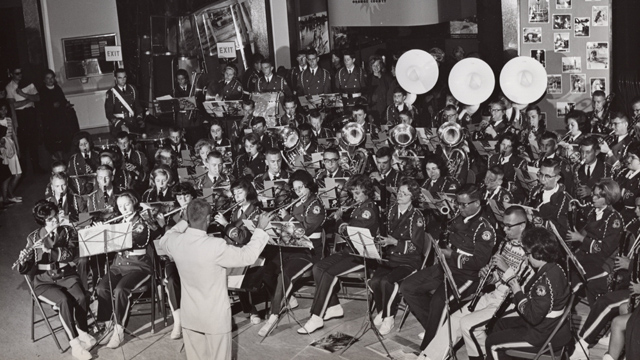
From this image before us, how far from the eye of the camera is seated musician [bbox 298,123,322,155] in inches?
428

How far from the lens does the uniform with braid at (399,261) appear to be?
7.42 metres

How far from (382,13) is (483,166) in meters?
4.79

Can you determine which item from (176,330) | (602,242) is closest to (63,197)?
(176,330)

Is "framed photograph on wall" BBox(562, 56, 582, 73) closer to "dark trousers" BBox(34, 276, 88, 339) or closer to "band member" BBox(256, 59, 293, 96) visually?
"band member" BBox(256, 59, 293, 96)

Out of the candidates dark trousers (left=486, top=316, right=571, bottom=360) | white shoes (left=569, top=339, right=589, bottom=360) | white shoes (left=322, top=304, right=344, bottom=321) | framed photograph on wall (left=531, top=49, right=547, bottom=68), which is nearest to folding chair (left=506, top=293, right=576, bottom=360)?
dark trousers (left=486, top=316, right=571, bottom=360)

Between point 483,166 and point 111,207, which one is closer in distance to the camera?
point 111,207

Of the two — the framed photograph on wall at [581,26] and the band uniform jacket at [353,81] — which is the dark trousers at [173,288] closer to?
the band uniform jacket at [353,81]

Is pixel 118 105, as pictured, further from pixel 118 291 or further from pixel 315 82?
pixel 118 291

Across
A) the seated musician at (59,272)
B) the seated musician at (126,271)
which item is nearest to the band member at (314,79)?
the seated musician at (126,271)

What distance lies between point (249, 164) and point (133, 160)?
180 centimetres

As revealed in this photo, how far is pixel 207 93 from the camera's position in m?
13.6

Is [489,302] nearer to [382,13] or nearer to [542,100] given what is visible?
[542,100]

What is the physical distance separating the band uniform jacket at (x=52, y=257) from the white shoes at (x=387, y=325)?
3.07 m

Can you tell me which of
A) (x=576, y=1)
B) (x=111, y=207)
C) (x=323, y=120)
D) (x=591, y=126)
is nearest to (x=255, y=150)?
(x=323, y=120)
